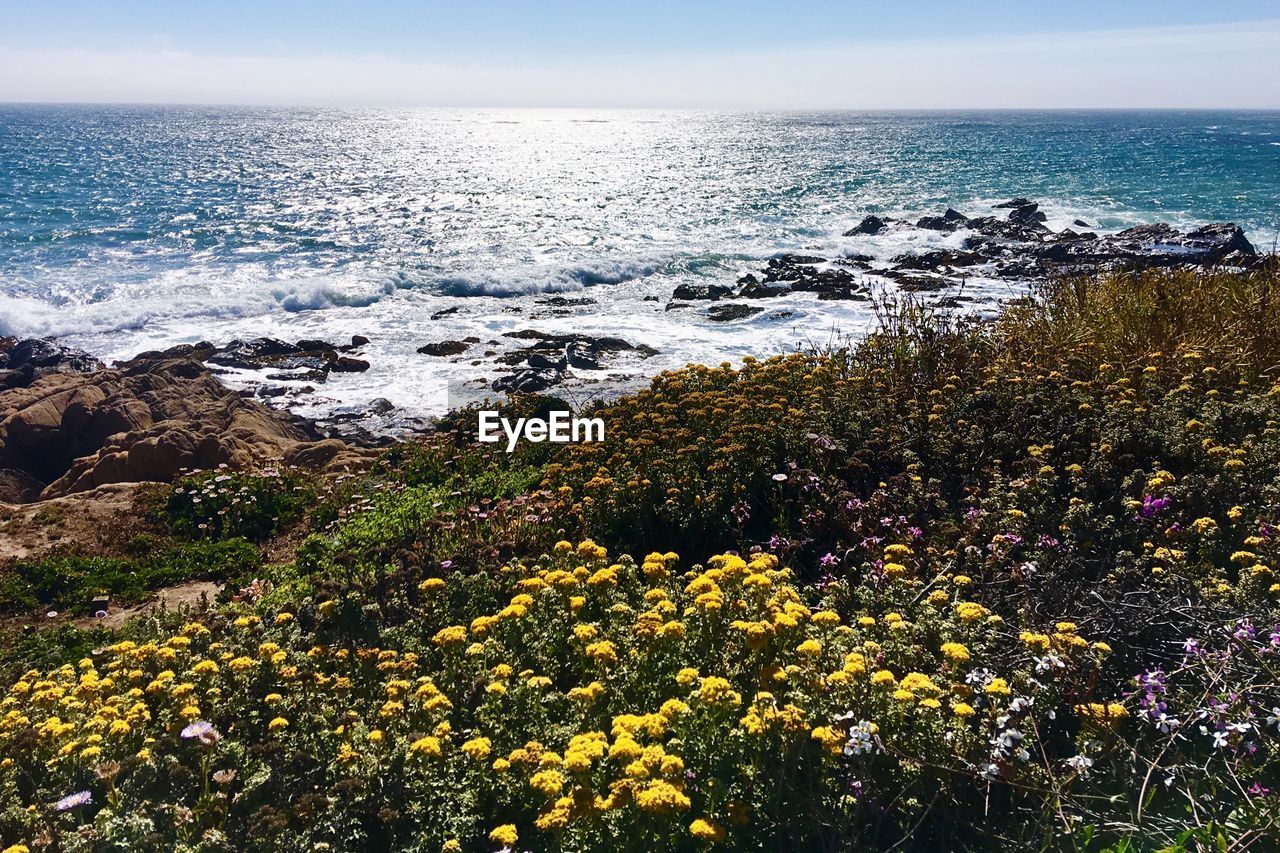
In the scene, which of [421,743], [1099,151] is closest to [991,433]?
[421,743]

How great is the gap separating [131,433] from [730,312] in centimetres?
1429

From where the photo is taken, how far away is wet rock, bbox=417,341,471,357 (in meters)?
19.2

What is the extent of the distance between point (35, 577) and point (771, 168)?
216ft

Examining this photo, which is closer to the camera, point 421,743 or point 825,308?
point 421,743

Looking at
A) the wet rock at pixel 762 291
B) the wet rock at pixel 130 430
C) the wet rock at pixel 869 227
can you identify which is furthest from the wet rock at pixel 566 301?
the wet rock at pixel 869 227

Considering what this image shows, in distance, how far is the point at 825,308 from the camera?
22.9 m

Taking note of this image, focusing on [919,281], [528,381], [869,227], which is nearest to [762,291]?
[919,281]

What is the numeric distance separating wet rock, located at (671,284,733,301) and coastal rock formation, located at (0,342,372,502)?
1295 centimetres

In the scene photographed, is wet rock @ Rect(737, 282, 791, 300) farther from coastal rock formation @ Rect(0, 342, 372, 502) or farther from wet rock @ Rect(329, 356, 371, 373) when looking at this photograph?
coastal rock formation @ Rect(0, 342, 372, 502)

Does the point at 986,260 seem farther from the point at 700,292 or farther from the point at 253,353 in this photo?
the point at 253,353

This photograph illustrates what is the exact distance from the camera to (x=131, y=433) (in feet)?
39.8

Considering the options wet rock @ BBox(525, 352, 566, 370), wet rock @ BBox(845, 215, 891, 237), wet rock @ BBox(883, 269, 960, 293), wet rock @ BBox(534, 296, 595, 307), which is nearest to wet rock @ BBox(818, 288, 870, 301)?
wet rock @ BBox(883, 269, 960, 293)

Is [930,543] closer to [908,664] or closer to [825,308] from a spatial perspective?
[908,664]

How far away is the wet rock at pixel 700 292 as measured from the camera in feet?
80.6
